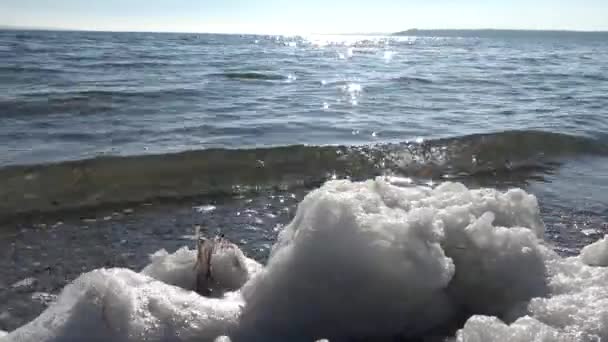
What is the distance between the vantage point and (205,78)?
15.8 m

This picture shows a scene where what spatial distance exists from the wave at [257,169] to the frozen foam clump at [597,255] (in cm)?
319

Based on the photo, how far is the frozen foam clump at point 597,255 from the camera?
2.86 meters

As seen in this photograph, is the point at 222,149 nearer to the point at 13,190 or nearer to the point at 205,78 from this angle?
the point at 13,190

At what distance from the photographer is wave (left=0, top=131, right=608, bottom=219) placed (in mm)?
5285

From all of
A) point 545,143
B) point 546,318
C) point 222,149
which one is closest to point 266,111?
point 222,149

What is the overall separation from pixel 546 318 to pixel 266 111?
328 inches

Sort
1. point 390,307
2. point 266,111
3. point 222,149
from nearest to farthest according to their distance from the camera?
1. point 390,307
2. point 222,149
3. point 266,111

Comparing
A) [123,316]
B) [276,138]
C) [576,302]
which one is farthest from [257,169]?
[576,302]

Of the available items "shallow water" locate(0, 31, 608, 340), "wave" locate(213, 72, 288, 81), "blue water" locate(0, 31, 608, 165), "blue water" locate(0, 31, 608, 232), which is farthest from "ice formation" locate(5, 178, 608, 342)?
"wave" locate(213, 72, 288, 81)

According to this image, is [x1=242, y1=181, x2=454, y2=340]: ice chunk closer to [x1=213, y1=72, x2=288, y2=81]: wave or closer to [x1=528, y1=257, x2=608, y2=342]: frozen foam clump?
[x1=528, y1=257, x2=608, y2=342]: frozen foam clump

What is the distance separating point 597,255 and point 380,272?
1.31m

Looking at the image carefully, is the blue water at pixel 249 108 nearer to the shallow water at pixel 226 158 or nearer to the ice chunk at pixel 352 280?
the shallow water at pixel 226 158

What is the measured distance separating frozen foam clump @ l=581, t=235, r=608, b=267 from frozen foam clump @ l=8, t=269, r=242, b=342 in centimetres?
188

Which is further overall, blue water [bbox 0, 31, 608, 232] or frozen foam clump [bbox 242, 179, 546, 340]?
blue water [bbox 0, 31, 608, 232]
